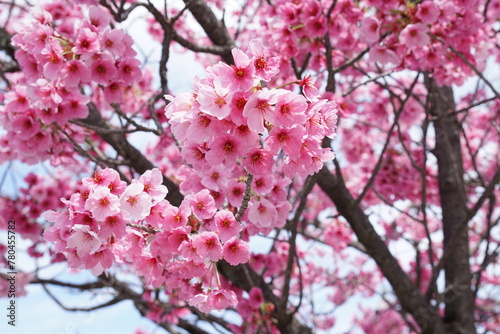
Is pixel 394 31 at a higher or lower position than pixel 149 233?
higher

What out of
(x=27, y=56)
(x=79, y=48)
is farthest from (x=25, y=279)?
(x=79, y=48)

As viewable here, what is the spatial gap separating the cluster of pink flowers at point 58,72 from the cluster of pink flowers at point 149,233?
0.92 meters

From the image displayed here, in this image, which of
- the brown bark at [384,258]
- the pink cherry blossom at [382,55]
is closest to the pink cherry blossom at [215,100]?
the pink cherry blossom at [382,55]

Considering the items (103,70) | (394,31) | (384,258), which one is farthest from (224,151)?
(384,258)

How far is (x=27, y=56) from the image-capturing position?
7.97ft

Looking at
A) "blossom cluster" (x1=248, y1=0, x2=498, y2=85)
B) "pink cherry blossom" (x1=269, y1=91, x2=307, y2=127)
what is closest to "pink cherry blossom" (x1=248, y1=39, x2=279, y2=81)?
"pink cherry blossom" (x1=269, y1=91, x2=307, y2=127)

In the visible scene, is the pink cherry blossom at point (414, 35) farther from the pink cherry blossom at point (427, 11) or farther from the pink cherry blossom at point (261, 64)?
the pink cherry blossom at point (261, 64)

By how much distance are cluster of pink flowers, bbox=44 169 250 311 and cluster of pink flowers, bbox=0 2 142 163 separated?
92cm

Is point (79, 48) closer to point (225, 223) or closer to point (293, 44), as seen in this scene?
point (225, 223)

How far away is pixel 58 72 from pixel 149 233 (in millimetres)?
1111

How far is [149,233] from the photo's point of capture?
1660 mm

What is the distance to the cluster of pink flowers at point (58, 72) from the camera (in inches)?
87.9

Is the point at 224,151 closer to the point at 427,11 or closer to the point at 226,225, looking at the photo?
the point at 226,225

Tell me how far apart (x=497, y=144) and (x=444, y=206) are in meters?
3.07
